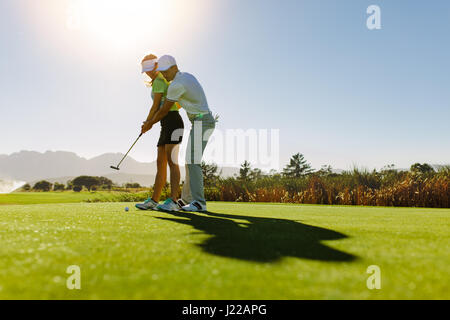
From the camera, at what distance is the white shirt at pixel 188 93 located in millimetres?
4743

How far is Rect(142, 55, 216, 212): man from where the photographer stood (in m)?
4.77

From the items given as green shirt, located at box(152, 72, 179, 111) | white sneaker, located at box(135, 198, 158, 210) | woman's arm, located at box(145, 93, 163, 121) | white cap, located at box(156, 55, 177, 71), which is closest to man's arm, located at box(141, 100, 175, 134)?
woman's arm, located at box(145, 93, 163, 121)

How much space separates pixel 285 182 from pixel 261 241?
10441 mm

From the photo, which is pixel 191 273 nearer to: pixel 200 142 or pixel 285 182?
pixel 200 142

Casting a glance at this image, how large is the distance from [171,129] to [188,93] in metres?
0.65

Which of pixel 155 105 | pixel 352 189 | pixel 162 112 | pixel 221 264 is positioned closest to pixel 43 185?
pixel 352 189

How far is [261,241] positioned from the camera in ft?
7.41

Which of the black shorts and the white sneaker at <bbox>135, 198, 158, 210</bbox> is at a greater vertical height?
the black shorts

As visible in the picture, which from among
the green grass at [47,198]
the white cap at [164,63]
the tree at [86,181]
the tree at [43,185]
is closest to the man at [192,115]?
the white cap at [164,63]

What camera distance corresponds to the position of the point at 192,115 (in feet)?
16.0

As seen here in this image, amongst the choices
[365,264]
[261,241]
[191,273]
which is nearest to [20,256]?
[191,273]

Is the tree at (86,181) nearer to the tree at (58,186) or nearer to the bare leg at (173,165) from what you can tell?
the tree at (58,186)

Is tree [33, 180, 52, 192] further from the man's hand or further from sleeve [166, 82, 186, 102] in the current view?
sleeve [166, 82, 186, 102]

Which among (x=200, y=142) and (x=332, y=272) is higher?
(x=200, y=142)
